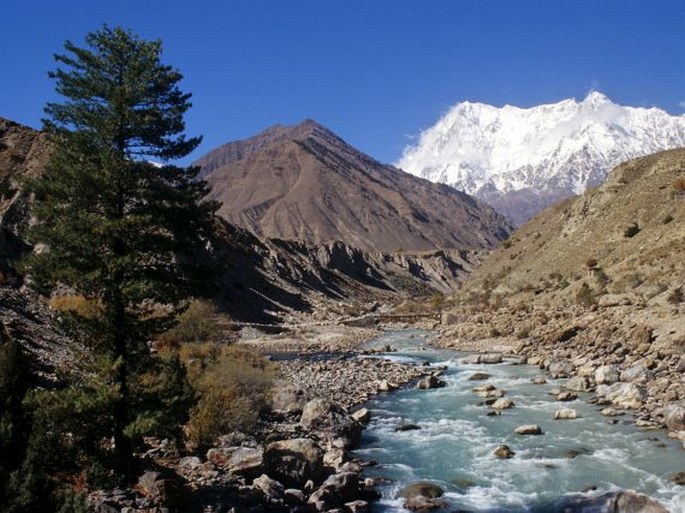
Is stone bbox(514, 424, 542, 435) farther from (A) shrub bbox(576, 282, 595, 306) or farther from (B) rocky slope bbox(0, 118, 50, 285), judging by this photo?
(B) rocky slope bbox(0, 118, 50, 285)

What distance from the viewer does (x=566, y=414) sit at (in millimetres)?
22422

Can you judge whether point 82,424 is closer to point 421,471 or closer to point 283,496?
point 283,496

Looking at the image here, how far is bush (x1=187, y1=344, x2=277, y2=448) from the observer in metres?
17.4

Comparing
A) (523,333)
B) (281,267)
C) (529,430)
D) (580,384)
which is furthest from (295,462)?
(281,267)

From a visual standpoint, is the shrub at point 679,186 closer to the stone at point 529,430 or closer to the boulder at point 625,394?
the boulder at point 625,394

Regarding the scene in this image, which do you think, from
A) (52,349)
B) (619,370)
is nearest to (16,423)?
(52,349)

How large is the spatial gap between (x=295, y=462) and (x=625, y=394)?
14254 mm

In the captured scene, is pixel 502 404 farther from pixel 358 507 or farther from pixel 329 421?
pixel 358 507

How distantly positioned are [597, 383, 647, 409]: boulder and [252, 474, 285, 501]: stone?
14496 mm

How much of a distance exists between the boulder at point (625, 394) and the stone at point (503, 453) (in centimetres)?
630

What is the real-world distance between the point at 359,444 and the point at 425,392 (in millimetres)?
9877

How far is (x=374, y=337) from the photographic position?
59.1 m

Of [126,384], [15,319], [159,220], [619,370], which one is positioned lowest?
[619,370]

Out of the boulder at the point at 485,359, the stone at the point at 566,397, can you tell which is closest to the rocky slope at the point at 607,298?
the stone at the point at 566,397
